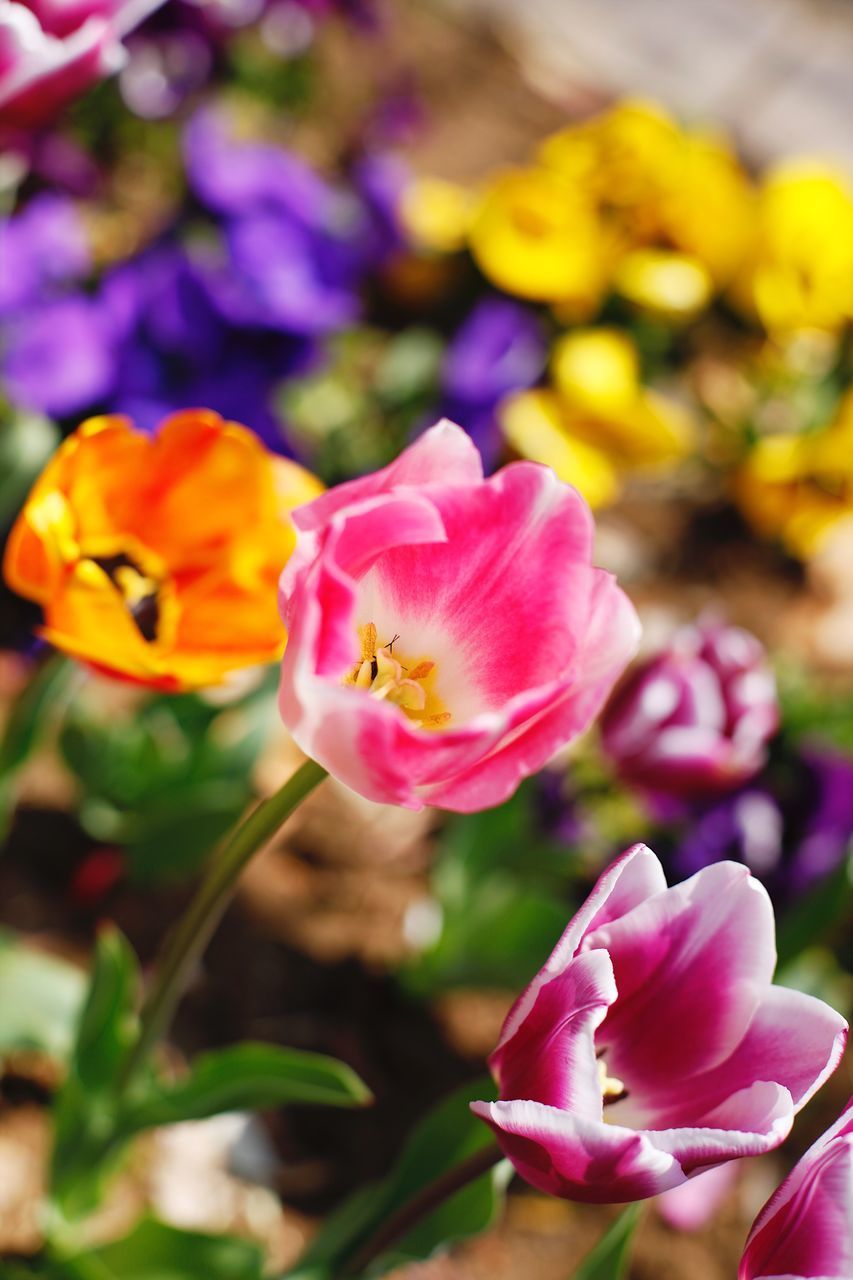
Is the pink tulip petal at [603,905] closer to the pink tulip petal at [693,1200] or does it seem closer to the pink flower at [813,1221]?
the pink flower at [813,1221]

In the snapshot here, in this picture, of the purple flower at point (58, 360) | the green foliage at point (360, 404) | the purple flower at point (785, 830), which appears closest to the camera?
the purple flower at point (785, 830)

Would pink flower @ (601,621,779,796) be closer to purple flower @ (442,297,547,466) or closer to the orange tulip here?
the orange tulip

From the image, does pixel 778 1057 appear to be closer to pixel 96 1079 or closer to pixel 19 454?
pixel 96 1079

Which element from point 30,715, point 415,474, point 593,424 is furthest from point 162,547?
point 593,424

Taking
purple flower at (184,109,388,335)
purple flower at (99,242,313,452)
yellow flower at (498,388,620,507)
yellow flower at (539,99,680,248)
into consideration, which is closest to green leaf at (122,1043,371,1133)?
purple flower at (99,242,313,452)

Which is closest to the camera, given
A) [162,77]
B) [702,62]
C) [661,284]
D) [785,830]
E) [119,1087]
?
[119,1087]

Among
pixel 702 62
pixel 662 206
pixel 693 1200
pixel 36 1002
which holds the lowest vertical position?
pixel 693 1200

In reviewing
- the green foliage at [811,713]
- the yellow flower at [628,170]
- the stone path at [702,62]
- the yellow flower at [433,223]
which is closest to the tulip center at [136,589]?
the green foliage at [811,713]
